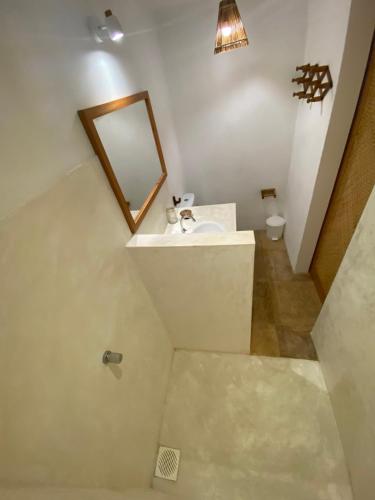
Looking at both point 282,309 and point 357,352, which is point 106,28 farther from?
point 282,309

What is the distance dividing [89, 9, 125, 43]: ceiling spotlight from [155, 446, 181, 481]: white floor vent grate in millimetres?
2333

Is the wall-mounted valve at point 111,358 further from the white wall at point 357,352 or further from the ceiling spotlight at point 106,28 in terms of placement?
the ceiling spotlight at point 106,28

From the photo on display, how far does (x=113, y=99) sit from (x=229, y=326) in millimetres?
1595

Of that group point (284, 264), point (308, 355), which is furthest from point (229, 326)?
point (284, 264)

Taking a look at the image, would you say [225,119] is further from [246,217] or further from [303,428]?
[303,428]

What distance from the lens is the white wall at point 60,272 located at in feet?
1.96

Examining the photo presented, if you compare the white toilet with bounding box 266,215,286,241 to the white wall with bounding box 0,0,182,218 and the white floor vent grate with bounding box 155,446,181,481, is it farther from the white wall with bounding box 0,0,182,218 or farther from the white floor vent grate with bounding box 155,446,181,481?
the white floor vent grate with bounding box 155,446,181,481

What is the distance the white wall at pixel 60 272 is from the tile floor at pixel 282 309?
1.13 metres

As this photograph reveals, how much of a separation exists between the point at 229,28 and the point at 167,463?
272cm

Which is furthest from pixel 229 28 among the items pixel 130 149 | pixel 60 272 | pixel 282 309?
pixel 282 309

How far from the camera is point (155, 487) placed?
1260mm

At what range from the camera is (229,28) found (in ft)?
4.29

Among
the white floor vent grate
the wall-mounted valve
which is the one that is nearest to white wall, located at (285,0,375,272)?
the wall-mounted valve

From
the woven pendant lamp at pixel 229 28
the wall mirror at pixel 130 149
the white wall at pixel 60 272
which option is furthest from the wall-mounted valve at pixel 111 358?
the woven pendant lamp at pixel 229 28
